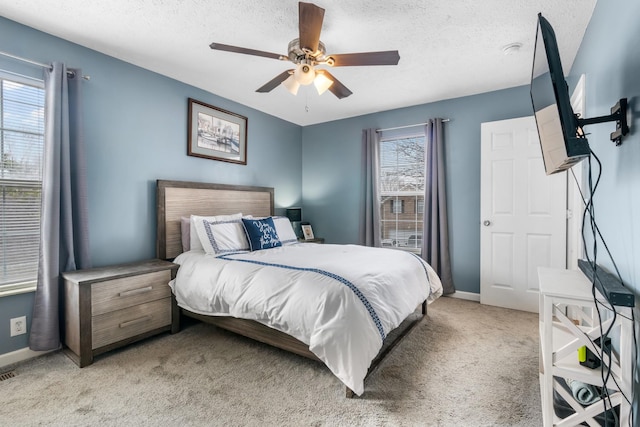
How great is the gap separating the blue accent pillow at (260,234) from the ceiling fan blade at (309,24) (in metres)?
1.85

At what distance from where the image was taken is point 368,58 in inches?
81.6

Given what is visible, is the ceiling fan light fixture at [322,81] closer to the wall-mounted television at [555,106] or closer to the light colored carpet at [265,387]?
the wall-mounted television at [555,106]

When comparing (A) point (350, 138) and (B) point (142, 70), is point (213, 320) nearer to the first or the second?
(B) point (142, 70)

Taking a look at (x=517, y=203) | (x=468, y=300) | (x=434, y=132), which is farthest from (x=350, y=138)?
(x=468, y=300)

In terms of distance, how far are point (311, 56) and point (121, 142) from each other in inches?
77.9

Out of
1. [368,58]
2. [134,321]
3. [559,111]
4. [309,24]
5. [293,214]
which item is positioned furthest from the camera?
[293,214]

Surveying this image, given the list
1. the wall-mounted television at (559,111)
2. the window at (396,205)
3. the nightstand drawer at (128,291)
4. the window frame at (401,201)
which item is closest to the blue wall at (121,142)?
the nightstand drawer at (128,291)

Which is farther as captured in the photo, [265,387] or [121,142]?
[121,142]

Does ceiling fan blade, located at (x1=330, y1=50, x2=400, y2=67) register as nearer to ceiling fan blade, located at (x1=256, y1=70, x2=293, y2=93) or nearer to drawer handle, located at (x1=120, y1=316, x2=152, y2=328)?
ceiling fan blade, located at (x1=256, y1=70, x2=293, y2=93)

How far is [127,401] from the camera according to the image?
5.87 ft

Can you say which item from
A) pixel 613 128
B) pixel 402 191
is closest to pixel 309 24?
pixel 613 128

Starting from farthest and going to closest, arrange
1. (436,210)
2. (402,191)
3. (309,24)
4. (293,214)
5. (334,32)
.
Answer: (293,214), (402,191), (436,210), (334,32), (309,24)

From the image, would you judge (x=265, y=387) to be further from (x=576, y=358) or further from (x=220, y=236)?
(x=576, y=358)

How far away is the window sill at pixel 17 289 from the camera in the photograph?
2174mm
